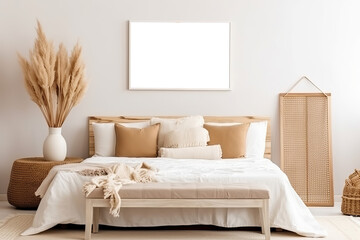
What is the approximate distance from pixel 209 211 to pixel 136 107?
1930 millimetres

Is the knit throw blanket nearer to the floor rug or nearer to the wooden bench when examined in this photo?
the wooden bench

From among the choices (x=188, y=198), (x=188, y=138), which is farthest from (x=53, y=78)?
(x=188, y=198)

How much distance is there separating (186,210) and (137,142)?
1335mm

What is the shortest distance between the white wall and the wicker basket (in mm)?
722

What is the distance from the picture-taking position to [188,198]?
4.52 m

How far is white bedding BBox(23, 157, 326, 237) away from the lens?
4824mm

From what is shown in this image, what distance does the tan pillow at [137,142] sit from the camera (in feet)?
19.9

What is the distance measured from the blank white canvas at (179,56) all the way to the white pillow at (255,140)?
524mm

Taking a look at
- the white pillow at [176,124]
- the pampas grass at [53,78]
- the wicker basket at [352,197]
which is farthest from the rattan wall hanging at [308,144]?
the pampas grass at [53,78]

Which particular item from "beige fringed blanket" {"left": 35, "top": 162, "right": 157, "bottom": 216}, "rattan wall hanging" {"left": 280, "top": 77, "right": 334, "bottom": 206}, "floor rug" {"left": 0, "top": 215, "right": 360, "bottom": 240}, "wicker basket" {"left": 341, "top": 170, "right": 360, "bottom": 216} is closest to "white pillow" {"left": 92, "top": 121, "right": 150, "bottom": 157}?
"beige fringed blanket" {"left": 35, "top": 162, "right": 157, "bottom": 216}

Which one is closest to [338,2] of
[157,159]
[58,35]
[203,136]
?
[203,136]

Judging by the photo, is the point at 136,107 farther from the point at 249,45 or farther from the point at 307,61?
the point at 307,61

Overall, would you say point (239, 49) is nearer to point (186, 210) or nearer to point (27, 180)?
point (186, 210)

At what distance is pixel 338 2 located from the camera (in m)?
6.48
